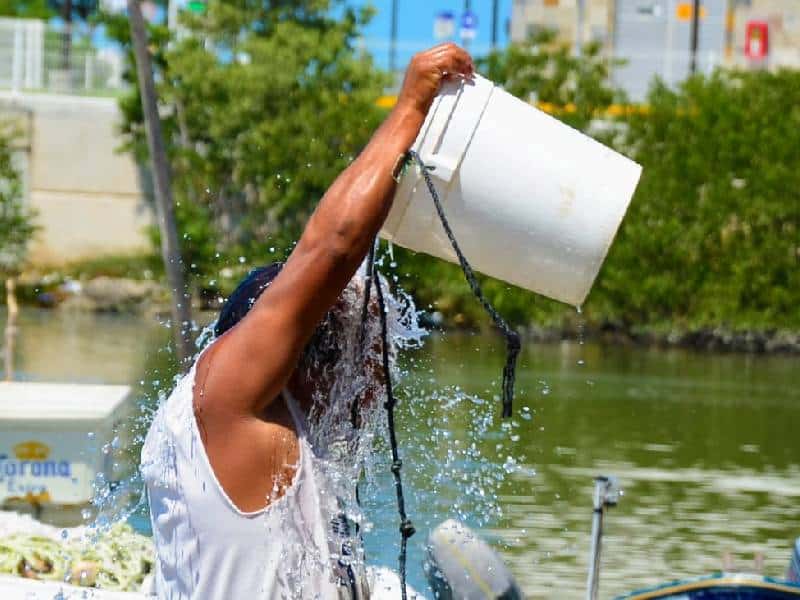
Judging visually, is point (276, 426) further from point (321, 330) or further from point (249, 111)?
point (249, 111)

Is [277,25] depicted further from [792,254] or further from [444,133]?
[444,133]

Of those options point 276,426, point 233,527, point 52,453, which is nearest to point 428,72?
point 276,426

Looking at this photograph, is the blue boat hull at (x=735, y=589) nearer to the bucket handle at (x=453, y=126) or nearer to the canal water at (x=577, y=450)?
the canal water at (x=577, y=450)

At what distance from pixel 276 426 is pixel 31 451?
6.55 meters

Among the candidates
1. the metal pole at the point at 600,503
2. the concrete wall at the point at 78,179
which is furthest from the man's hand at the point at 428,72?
the concrete wall at the point at 78,179

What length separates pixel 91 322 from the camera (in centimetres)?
2502

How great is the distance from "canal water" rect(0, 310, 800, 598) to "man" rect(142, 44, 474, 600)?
0.65 metres

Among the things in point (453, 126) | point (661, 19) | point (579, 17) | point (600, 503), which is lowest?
point (579, 17)

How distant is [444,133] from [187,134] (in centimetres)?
2581

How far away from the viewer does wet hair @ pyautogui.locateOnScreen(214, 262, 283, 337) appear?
249 centimetres

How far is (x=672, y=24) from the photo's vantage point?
118 feet

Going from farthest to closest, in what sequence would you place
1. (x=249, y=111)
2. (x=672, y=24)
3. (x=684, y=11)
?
(x=672, y=24)
(x=684, y=11)
(x=249, y=111)

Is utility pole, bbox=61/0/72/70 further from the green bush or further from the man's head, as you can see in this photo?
the man's head

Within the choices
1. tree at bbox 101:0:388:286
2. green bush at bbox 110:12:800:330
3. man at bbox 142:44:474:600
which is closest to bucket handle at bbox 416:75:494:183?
man at bbox 142:44:474:600
